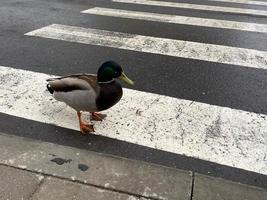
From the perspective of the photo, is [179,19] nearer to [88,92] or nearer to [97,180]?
[88,92]

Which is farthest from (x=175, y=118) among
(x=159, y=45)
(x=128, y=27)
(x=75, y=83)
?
(x=128, y=27)

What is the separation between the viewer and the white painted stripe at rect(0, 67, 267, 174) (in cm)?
378

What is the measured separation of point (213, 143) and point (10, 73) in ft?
9.73

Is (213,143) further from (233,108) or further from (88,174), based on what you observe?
(88,174)

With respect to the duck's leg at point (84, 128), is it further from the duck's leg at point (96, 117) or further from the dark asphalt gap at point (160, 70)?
the dark asphalt gap at point (160, 70)

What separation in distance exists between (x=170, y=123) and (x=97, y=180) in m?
1.32

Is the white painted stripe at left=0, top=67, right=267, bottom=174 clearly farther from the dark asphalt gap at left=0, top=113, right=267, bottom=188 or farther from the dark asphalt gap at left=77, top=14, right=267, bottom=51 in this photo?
the dark asphalt gap at left=77, top=14, right=267, bottom=51

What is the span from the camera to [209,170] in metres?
3.54

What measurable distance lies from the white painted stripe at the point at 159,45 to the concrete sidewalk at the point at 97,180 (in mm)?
3158

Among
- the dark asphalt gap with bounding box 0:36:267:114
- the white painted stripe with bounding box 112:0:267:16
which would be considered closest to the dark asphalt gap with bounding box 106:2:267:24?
the white painted stripe with bounding box 112:0:267:16

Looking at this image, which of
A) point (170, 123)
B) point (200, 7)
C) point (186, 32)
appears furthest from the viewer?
point (200, 7)

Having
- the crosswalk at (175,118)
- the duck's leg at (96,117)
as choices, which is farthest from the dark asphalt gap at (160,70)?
the duck's leg at (96,117)

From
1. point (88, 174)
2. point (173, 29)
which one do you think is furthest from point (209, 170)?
point (173, 29)

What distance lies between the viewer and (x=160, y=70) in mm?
5699
